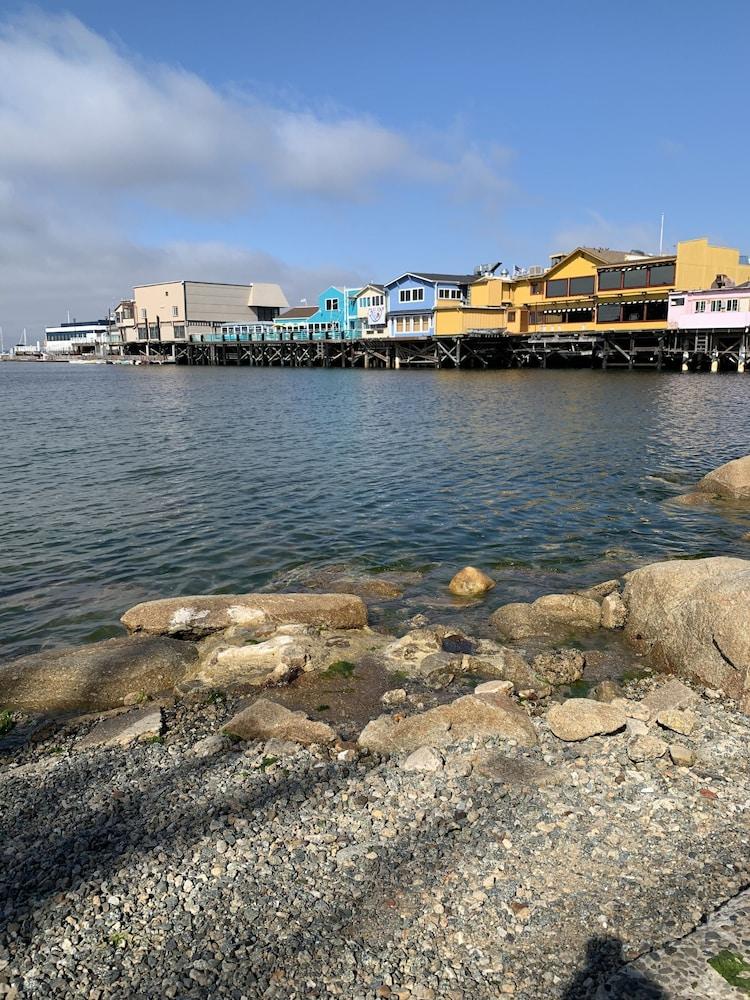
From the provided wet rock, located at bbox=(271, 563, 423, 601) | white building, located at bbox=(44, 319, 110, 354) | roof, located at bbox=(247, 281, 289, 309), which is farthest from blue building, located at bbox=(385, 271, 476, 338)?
white building, located at bbox=(44, 319, 110, 354)

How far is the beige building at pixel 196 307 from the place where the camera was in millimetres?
117062

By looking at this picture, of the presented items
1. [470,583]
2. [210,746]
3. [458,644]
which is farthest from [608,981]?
[470,583]

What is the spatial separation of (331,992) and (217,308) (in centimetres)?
12329

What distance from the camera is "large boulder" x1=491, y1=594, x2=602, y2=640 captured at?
10148 millimetres

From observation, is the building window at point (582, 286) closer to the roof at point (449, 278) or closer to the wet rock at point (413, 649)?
the roof at point (449, 278)

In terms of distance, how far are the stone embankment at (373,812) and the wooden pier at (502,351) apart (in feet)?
193

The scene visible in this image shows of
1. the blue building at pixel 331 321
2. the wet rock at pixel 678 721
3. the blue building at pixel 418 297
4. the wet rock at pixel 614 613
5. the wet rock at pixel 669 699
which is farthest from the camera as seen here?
the blue building at pixel 331 321

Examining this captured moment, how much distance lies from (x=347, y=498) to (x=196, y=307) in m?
107

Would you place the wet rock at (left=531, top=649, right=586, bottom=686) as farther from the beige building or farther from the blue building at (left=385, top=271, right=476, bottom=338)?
the beige building

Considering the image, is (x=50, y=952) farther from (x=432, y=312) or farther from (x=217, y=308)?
(x=217, y=308)

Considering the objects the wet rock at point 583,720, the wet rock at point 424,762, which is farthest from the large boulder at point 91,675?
the wet rock at point 583,720

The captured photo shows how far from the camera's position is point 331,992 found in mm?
4012

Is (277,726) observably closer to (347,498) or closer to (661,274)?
(347,498)

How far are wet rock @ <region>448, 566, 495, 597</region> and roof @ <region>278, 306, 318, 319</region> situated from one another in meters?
99.9
